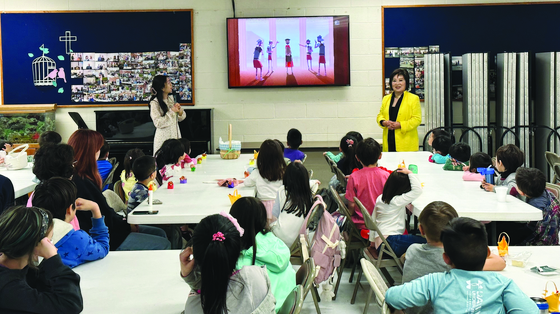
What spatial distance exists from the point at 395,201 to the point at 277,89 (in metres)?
4.52

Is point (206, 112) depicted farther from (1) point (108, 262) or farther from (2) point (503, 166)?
(1) point (108, 262)

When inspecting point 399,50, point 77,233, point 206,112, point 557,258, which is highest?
point 399,50

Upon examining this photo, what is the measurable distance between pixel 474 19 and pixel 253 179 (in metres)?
4.85

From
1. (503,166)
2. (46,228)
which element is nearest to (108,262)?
(46,228)

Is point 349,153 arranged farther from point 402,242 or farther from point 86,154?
point 86,154

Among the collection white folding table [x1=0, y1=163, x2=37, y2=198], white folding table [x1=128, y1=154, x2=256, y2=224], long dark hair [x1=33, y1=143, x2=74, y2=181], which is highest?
long dark hair [x1=33, y1=143, x2=74, y2=181]

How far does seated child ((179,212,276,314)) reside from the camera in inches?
73.2

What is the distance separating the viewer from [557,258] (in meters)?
2.51

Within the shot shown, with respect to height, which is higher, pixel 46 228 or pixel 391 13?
pixel 391 13

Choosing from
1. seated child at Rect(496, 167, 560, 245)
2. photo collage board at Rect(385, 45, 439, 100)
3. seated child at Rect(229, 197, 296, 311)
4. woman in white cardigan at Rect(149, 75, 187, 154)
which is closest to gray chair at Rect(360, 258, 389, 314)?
seated child at Rect(229, 197, 296, 311)

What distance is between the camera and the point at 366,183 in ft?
12.8

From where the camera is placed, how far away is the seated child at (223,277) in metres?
1.86

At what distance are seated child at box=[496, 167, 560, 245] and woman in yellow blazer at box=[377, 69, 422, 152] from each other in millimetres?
3167

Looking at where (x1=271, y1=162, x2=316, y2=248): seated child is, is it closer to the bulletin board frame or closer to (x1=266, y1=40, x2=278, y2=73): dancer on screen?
(x1=266, y1=40, x2=278, y2=73): dancer on screen
